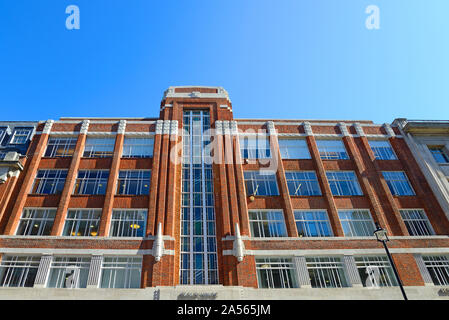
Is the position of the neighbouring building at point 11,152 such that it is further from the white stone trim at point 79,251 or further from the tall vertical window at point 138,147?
the tall vertical window at point 138,147

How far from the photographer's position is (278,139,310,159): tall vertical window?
2812 centimetres

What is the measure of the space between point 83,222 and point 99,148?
840 centimetres

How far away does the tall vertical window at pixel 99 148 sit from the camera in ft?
89.6

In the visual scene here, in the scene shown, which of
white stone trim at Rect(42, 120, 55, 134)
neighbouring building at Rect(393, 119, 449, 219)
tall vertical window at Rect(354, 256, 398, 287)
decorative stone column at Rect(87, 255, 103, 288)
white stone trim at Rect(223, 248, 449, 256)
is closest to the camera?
decorative stone column at Rect(87, 255, 103, 288)

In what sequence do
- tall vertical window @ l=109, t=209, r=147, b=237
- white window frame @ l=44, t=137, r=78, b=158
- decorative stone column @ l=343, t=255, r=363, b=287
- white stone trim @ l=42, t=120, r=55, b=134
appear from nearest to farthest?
decorative stone column @ l=343, t=255, r=363, b=287 < tall vertical window @ l=109, t=209, r=147, b=237 < white window frame @ l=44, t=137, r=78, b=158 < white stone trim @ l=42, t=120, r=55, b=134

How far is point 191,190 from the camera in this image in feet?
81.6

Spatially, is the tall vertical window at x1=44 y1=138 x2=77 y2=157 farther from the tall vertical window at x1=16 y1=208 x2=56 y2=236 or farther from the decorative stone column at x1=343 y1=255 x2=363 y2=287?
the decorative stone column at x1=343 y1=255 x2=363 y2=287

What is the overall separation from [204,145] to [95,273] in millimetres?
14997

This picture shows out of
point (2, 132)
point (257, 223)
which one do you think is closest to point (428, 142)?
point (257, 223)

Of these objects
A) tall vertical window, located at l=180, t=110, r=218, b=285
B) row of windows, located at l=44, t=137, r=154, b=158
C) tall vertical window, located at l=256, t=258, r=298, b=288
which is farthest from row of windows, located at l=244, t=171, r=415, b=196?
row of windows, located at l=44, t=137, r=154, b=158

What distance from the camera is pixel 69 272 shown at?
20.2 metres

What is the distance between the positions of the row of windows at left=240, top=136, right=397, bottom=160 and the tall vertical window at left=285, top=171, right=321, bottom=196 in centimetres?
213

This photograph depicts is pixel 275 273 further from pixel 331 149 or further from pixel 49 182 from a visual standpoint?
pixel 49 182

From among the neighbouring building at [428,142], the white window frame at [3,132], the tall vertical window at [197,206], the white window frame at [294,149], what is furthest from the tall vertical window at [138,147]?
the neighbouring building at [428,142]
